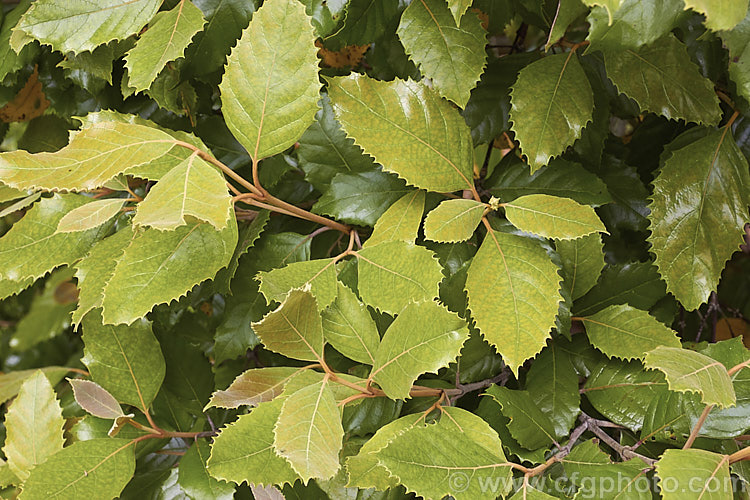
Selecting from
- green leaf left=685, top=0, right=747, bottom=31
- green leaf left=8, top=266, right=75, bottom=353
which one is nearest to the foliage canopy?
green leaf left=685, top=0, right=747, bottom=31

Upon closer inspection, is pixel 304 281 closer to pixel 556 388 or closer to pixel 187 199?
pixel 187 199

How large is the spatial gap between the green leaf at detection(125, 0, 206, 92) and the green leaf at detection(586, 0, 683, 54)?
0.32 metres

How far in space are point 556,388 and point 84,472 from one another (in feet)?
1.38

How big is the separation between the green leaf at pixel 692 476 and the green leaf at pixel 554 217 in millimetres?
171

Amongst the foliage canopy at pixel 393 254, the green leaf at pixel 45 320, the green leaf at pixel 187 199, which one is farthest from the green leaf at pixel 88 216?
the green leaf at pixel 45 320

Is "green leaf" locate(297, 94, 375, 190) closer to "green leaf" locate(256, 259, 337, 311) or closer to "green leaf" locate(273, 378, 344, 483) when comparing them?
"green leaf" locate(256, 259, 337, 311)

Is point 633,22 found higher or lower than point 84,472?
higher

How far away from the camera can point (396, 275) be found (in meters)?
0.53

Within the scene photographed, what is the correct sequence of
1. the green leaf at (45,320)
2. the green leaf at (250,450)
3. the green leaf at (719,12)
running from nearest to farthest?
the green leaf at (719,12) < the green leaf at (250,450) < the green leaf at (45,320)

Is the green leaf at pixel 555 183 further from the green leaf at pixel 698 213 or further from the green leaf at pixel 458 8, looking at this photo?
the green leaf at pixel 458 8

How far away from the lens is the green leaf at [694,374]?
429 millimetres

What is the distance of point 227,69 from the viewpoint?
20.3 inches

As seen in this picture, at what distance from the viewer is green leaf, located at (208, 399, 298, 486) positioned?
0.49 metres

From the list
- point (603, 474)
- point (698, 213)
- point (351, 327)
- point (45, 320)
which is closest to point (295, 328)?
point (351, 327)
